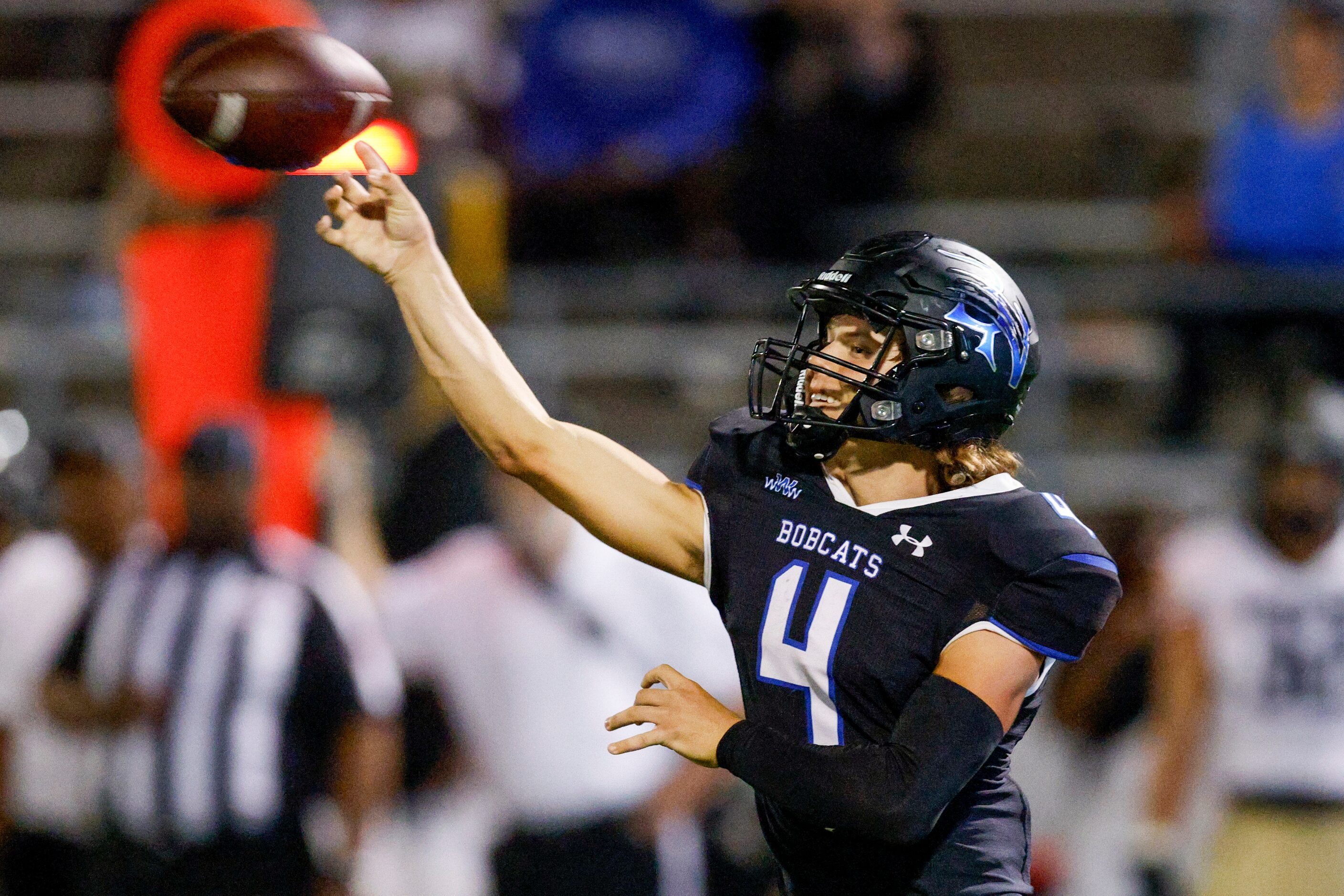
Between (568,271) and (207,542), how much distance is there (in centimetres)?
231

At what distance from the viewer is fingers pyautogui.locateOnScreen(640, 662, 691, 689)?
266 cm

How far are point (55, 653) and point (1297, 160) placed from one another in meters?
4.82

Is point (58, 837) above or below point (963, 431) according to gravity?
below

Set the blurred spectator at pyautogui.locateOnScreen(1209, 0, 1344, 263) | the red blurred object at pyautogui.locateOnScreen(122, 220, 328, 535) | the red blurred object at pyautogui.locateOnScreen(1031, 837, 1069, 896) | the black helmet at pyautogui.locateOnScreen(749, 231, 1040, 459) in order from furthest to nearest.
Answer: the blurred spectator at pyautogui.locateOnScreen(1209, 0, 1344, 263)
the red blurred object at pyautogui.locateOnScreen(1031, 837, 1069, 896)
the red blurred object at pyautogui.locateOnScreen(122, 220, 328, 535)
the black helmet at pyautogui.locateOnScreen(749, 231, 1040, 459)

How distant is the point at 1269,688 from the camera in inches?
222

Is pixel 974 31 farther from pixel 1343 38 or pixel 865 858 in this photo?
pixel 865 858

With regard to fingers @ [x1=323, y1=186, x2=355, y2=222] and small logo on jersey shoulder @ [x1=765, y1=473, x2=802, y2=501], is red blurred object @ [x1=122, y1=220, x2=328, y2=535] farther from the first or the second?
small logo on jersey shoulder @ [x1=765, y1=473, x2=802, y2=501]

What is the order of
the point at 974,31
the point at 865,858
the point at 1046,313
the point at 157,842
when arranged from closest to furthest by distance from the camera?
the point at 865,858
the point at 157,842
the point at 1046,313
the point at 974,31

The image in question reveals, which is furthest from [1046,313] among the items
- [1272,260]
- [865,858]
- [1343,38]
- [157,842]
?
[865,858]

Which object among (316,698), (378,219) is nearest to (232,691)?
(316,698)

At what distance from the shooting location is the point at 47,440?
674 centimetres

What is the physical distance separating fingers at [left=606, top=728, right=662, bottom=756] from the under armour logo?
484mm

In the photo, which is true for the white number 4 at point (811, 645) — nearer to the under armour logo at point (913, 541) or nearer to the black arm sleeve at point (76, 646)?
the under armour logo at point (913, 541)

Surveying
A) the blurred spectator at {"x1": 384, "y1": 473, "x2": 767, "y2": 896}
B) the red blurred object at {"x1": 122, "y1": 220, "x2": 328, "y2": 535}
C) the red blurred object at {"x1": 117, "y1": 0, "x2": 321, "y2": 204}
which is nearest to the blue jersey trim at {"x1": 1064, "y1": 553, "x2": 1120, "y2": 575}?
the blurred spectator at {"x1": 384, "y1": 473, "x2": 767, "y2": 896}
